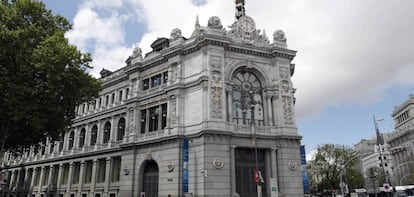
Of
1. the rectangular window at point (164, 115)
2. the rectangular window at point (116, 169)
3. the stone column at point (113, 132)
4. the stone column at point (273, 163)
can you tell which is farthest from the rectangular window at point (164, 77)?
the stone column at point (273, 163)

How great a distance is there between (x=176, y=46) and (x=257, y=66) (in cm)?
868

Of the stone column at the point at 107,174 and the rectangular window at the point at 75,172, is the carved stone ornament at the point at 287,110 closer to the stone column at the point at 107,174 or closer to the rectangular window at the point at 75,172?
the stone column at the point at 107,174

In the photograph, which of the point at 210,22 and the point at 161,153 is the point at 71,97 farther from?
the point at 210,22

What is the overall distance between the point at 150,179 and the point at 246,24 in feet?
62.9

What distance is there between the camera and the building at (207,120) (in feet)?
101

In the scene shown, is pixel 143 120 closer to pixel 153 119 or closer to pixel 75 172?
pixel 153 119

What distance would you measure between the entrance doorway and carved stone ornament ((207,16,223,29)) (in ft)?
41.2

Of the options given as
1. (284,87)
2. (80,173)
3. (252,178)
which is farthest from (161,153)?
(80,173)

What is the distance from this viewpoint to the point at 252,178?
105 ft

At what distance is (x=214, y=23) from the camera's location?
34.0m

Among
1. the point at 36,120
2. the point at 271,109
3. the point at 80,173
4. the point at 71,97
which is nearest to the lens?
the point at 36,120

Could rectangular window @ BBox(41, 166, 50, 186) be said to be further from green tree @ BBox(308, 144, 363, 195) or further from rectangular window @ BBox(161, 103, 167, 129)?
green tree @ BBox(308, 144, 363, 195)

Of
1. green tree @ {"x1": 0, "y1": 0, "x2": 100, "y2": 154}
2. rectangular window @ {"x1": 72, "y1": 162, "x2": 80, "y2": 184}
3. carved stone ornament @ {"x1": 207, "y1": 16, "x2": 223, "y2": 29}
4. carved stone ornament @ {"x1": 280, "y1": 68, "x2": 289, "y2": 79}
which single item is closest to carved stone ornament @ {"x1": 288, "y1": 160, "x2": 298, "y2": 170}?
carved stone ornament @ {"x1": 280, "y1": 68, "x2": 289, "y2": 79}

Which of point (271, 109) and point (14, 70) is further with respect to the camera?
point (271, 109)
